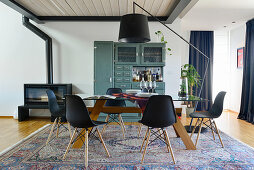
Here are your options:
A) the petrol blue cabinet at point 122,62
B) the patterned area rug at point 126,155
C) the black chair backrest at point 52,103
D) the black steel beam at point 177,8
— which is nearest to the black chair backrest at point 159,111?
the patterned area rug at point 126,155

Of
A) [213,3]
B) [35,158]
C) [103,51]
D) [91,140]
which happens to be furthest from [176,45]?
[35,158]

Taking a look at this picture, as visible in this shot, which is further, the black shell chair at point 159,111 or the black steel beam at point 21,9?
the black steel beam at point 21,9

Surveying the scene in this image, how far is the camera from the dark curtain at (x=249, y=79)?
4.93 m

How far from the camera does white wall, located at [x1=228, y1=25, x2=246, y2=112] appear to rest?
19.0ft

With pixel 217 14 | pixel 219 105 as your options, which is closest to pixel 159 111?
pixel 219 105

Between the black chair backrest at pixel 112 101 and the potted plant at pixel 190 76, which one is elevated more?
the potted plant at pixel 190 76

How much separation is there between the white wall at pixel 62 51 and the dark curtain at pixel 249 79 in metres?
1.67

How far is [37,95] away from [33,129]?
3.69ft

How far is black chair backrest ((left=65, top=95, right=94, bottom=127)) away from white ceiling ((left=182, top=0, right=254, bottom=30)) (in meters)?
3.13

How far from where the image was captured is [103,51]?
15.9ft

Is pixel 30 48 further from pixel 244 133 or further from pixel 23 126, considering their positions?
pixel 244 133

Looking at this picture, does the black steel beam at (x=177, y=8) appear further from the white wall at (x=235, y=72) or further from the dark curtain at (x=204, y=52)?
the white wall at (x=235, y=72)

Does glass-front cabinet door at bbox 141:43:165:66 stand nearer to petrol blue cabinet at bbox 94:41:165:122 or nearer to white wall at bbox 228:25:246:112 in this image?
petrol blue cabinet at bbox 94:41:165:122

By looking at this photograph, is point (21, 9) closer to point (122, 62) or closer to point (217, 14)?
point (122, 62)
